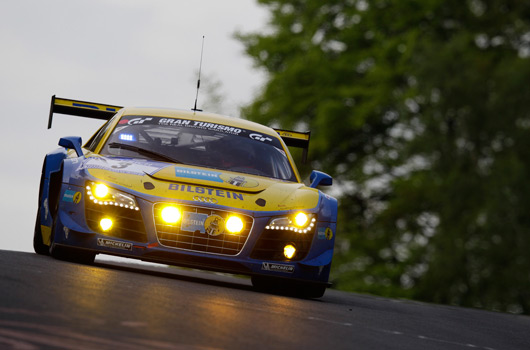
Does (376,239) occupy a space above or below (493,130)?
below

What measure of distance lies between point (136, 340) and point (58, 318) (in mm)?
567

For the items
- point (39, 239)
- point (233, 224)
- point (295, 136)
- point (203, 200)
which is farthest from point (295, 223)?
point (295, 136)

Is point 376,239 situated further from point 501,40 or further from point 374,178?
point 501,40

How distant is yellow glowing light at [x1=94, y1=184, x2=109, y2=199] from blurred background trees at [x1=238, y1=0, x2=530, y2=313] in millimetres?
18221

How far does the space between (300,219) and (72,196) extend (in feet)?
5.93

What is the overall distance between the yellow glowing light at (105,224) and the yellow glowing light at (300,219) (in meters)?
1.46

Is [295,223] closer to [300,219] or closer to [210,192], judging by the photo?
[300,219]

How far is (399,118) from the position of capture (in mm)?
32188

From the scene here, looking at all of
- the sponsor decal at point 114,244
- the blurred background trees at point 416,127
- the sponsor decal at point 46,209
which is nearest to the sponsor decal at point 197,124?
the sponsor decal at point 46,209

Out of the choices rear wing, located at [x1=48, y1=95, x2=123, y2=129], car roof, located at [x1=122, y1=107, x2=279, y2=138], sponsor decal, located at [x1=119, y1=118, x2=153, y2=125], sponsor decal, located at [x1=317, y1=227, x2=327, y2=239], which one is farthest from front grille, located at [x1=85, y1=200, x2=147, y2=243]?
rear wing, located at [x1=48, y1=95, x2=123, y2=129]

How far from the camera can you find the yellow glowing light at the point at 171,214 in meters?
9.43

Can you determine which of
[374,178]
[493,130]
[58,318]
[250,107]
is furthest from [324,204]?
[250,107]

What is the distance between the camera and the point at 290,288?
34.5ft

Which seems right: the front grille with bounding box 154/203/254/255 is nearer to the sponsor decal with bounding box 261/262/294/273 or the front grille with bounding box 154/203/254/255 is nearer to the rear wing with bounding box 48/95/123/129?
the sponsor decal with bounding box 261/262/294/273
